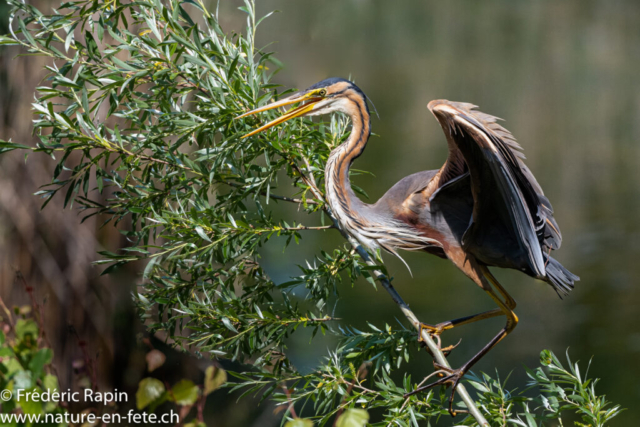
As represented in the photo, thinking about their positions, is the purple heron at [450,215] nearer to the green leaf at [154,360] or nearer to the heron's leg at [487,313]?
the heron's leg at [487,313]

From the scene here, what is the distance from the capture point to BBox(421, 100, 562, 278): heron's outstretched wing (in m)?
0.83

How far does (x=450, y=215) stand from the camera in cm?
110

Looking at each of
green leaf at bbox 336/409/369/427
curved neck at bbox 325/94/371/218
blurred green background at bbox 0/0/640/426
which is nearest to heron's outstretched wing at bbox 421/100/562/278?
curved neck at bbox 325/94/371/218

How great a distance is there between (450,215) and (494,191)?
16cm

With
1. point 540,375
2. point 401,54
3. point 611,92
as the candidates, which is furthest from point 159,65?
point 611,92

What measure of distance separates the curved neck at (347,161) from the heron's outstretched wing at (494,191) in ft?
0.57

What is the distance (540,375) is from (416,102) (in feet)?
5.49

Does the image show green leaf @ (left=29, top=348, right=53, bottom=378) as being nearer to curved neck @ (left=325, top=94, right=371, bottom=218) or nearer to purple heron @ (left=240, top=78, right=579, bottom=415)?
purple heron @ (left=240, top=78, right=579, bottom=415)

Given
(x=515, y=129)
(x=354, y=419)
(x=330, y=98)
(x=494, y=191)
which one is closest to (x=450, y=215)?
(x=494, y=191)

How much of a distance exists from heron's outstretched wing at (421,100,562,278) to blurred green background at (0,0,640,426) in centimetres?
121

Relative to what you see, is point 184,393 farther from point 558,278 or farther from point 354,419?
point 558,278

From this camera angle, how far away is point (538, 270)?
954 mm

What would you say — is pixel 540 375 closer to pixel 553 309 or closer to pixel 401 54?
pixel 553 309

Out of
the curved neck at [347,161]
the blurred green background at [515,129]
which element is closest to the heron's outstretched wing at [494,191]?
Result: the curved neck at [347,161]
